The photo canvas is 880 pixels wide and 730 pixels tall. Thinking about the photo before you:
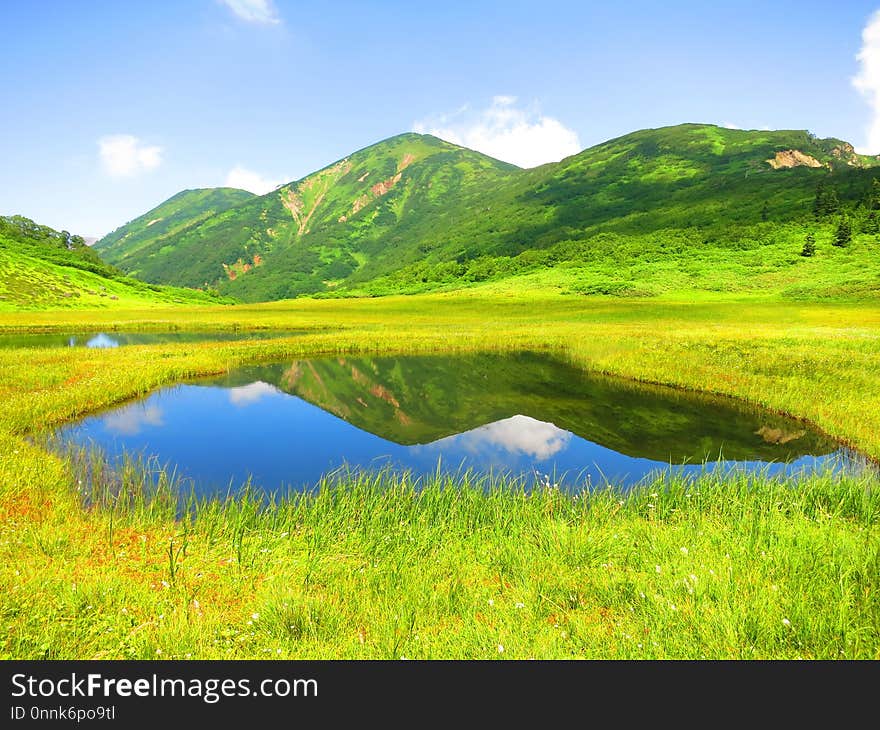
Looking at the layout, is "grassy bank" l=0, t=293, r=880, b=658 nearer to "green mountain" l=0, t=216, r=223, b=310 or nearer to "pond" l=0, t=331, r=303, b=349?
"pond" l=0, t=331, r=303, b=349

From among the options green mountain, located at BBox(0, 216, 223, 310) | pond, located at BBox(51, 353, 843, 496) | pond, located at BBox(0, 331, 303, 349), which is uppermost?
green mountain, located at BBox(0, 216, 223, 310)

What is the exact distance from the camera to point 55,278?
420ft

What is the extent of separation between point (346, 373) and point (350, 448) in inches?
672

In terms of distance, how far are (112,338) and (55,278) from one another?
340 ft

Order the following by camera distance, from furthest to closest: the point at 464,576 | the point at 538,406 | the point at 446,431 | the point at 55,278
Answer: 1. the point at 55,278
2. the point at 538,406
3. the point at 446,431
4. the point at 464,576

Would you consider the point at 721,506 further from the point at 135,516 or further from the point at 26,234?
the point at 26,234

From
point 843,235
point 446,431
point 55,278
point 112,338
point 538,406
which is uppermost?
point 843,235

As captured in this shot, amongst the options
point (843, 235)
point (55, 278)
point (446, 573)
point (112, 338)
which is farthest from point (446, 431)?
point (55, 278)

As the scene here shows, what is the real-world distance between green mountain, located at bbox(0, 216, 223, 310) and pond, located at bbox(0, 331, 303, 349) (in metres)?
64.7

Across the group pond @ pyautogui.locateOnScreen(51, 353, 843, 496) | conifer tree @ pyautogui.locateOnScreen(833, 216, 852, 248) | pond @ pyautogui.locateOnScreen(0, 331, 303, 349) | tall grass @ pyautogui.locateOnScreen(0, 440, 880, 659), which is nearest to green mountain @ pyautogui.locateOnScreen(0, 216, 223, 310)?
pond @ pyautogui.locateOnScreen(0, 331, 303, 349)

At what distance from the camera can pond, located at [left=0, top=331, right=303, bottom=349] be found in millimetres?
47047

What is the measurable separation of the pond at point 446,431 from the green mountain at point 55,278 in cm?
11384

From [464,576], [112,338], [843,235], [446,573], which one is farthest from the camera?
[843,235]

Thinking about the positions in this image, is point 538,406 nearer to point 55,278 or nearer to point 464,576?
point 464,576
